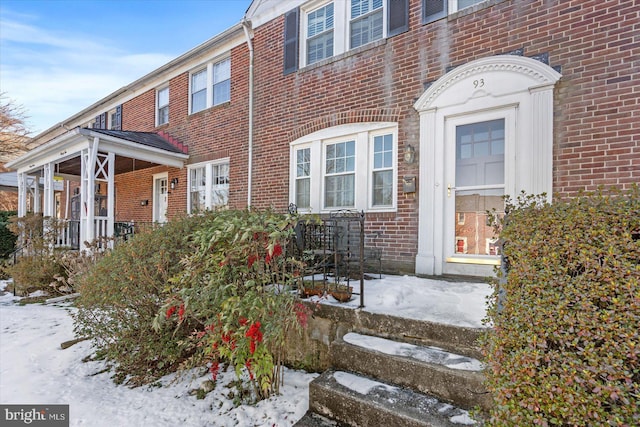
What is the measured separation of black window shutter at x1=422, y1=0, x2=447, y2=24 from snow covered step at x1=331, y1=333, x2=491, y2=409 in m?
4.88

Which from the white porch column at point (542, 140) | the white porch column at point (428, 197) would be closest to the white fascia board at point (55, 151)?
the white porch column at point (428, 197)

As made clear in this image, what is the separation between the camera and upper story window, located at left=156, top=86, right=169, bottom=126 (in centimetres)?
989

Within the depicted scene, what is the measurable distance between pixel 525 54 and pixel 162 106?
9599 millimetres

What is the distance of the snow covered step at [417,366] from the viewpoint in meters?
2.09

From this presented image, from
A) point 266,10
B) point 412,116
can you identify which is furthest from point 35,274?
point 412,116

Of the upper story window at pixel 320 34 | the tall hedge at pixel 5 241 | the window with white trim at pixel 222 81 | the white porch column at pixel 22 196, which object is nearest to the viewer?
the upper story window at pixel 320 34

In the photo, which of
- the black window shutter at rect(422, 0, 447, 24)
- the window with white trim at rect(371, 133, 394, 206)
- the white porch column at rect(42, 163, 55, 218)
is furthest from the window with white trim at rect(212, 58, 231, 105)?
the white porch column at rect(42, 163, 55, 218)

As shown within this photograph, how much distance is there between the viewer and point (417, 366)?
2291 mm

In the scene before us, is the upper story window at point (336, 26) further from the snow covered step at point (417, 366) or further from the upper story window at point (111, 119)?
the upper story window at point (111, 119)

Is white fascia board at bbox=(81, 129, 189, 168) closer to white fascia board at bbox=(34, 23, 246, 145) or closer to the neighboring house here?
the neighboring house

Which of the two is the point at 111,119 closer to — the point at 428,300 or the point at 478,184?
the point at 478,184

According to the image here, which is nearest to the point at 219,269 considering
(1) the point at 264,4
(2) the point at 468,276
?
(2) the point at 468,276

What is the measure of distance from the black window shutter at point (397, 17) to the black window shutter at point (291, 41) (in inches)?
82.5

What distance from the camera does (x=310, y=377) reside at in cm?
303
